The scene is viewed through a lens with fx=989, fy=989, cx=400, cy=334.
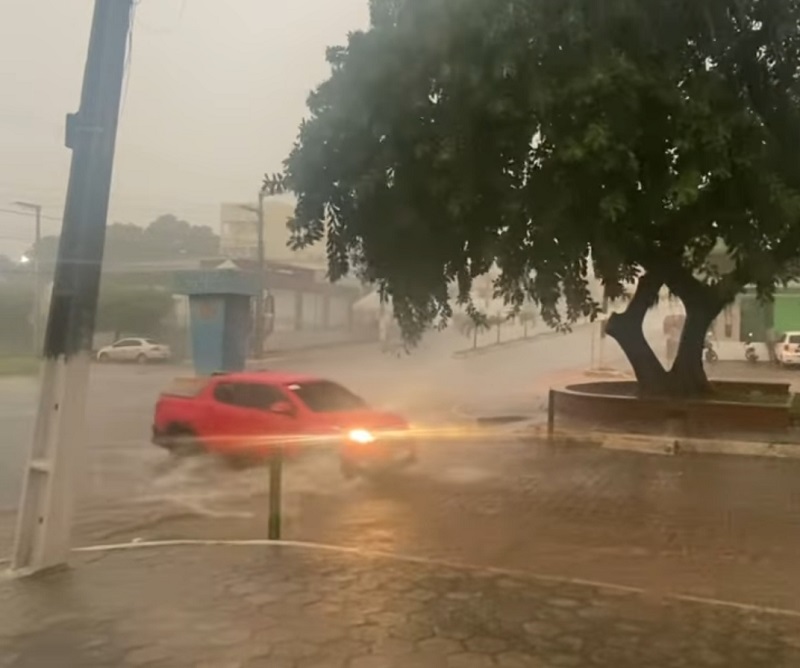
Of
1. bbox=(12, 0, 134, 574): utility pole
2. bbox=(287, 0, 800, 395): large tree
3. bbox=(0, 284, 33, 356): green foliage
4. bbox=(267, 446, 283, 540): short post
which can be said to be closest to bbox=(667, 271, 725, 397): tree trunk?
bbox=(287, 0, 800, 395): large tree

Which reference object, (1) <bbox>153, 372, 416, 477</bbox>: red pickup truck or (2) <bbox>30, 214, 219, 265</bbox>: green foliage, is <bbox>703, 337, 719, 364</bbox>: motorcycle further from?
(1) <bbox>153, 372, 416, 477</bbox>: red pickup truck

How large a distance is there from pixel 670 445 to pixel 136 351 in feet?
27.0

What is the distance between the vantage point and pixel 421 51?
12.3 meters

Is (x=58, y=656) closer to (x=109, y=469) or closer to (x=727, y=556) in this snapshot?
(x=727, y=556)

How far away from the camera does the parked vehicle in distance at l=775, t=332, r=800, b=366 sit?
81.5ft

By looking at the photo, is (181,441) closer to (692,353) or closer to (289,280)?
A: (289,280)

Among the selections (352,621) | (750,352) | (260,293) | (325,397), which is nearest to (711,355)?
(750,352)

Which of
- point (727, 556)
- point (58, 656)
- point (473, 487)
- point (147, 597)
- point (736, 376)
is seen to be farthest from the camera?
point (736, 376)

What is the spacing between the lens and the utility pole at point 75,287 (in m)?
5.88

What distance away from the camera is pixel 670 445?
12.3m

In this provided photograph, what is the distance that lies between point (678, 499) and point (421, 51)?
252 inches

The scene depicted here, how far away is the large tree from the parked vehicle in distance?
11485 mm

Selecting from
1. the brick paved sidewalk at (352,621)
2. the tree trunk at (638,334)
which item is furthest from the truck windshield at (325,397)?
the tree trunk at (638,334)

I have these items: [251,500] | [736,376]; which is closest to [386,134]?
[251,500]
